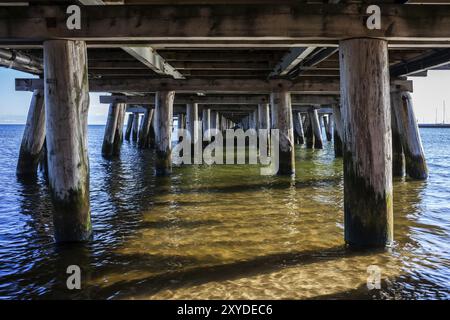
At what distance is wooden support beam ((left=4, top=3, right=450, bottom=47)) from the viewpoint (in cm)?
452

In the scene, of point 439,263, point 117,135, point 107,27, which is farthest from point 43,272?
point 117,135

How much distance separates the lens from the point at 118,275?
13.4 ft

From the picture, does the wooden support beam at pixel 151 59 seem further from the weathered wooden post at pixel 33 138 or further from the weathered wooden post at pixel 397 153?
the weathered wooden post at pixel 397 153

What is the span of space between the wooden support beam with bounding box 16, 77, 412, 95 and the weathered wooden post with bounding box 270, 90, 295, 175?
272mm

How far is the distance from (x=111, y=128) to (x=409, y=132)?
12380 mm

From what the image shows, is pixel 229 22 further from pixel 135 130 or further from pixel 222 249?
pixel 135 130

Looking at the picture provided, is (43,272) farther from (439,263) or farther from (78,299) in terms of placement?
(439,263)

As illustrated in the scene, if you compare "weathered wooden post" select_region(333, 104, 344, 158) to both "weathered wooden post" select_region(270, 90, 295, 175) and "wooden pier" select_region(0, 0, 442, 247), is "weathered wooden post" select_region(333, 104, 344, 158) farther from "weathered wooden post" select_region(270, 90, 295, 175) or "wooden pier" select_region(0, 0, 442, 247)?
"wooden pier" select_region(0, 0, 442, 247)

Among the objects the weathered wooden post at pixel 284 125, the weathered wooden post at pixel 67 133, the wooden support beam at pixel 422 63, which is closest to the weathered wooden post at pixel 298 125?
the weathered wooden post at pixel 284 125

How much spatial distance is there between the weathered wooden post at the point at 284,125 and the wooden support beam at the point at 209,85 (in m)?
0.27

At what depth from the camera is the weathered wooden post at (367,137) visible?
180 inches

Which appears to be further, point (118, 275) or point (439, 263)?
point (439, 263)

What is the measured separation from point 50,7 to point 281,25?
2.62 m

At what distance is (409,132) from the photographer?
10352mm
